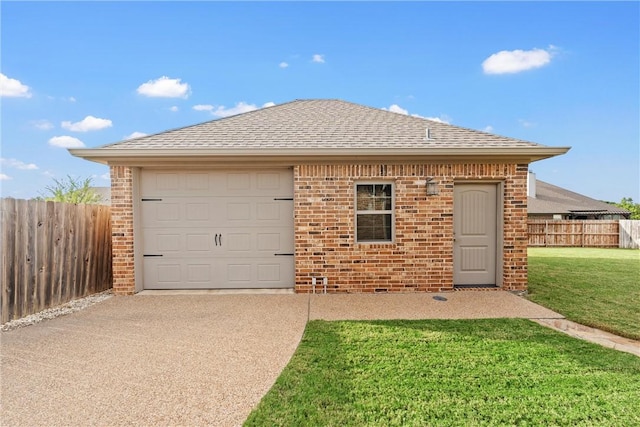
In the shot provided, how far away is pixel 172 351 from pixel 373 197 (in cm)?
450

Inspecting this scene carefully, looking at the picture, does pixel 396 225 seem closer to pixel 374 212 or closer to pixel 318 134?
pixel 374 212

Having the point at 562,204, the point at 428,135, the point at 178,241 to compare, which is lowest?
the point at 178,241

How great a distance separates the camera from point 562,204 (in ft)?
71.2

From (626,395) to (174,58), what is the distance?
13.6 meters

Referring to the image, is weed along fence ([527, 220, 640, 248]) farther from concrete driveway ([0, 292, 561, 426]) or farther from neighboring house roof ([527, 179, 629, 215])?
concrete driveway ([0, 292, 561, 426])

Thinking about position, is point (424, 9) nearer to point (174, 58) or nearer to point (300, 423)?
point (174, 58)

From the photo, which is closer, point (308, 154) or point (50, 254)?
point (50, 254)

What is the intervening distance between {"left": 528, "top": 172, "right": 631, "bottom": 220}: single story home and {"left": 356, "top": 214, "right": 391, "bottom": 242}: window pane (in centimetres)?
1825

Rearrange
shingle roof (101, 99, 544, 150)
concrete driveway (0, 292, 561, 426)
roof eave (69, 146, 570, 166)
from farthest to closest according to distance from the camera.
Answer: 1. shingle roof (101, 99, 544, 150)
2. roof eave (69, 146, 570, 166)
3. concrete driveway (0, 292, 561, 426)

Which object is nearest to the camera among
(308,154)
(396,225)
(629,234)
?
(308,154)

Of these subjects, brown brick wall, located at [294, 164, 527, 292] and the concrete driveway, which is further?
brown brick wall, located at [294, 164, 527, 292]

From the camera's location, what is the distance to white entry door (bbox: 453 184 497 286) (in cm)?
684

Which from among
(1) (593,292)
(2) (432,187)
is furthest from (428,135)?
(1) (593,292)

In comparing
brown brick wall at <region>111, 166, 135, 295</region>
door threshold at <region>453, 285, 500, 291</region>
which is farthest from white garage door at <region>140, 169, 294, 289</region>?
door threshold at <region>453, 285, 500, 291</region>
